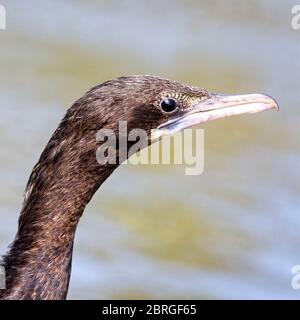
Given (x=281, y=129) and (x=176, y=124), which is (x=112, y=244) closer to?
(x=281, y=129)

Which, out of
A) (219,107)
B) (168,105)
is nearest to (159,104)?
(168,105)

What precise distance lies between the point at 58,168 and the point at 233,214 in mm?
4168

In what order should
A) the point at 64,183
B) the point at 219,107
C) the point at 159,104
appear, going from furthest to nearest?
1. the point at 219,107
2. the point at 159,104
3. the point at 64,183

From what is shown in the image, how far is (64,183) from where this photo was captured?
8.31 metres

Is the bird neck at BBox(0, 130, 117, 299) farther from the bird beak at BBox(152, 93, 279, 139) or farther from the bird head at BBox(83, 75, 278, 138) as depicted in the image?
the bird beak at BBox(152, 93, 279, 139)

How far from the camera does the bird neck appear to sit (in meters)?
8.24

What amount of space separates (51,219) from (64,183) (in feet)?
0.62

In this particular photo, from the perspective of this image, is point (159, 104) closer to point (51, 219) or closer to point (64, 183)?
point (64, 183)

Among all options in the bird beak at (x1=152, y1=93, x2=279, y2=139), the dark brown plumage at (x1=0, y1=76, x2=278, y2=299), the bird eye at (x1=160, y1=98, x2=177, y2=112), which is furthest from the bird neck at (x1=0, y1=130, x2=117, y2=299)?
the bird beak at (x1=152, y1=93, x2=279, y2=139)

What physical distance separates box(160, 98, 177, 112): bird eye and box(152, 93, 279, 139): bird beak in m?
0.09

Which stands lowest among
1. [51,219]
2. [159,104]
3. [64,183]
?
[51,219]

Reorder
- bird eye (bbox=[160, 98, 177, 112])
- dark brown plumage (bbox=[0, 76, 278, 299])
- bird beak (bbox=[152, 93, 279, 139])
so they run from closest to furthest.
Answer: dark brown plumage (bbox=[0, 76, 278, 299]), bird eye (bbox=[160, 98, 177, 112]), bird beak (bbox=[152, 93, 279, 139])

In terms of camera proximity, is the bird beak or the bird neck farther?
the bird beak

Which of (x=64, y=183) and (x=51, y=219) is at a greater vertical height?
(x=64, y=183)
